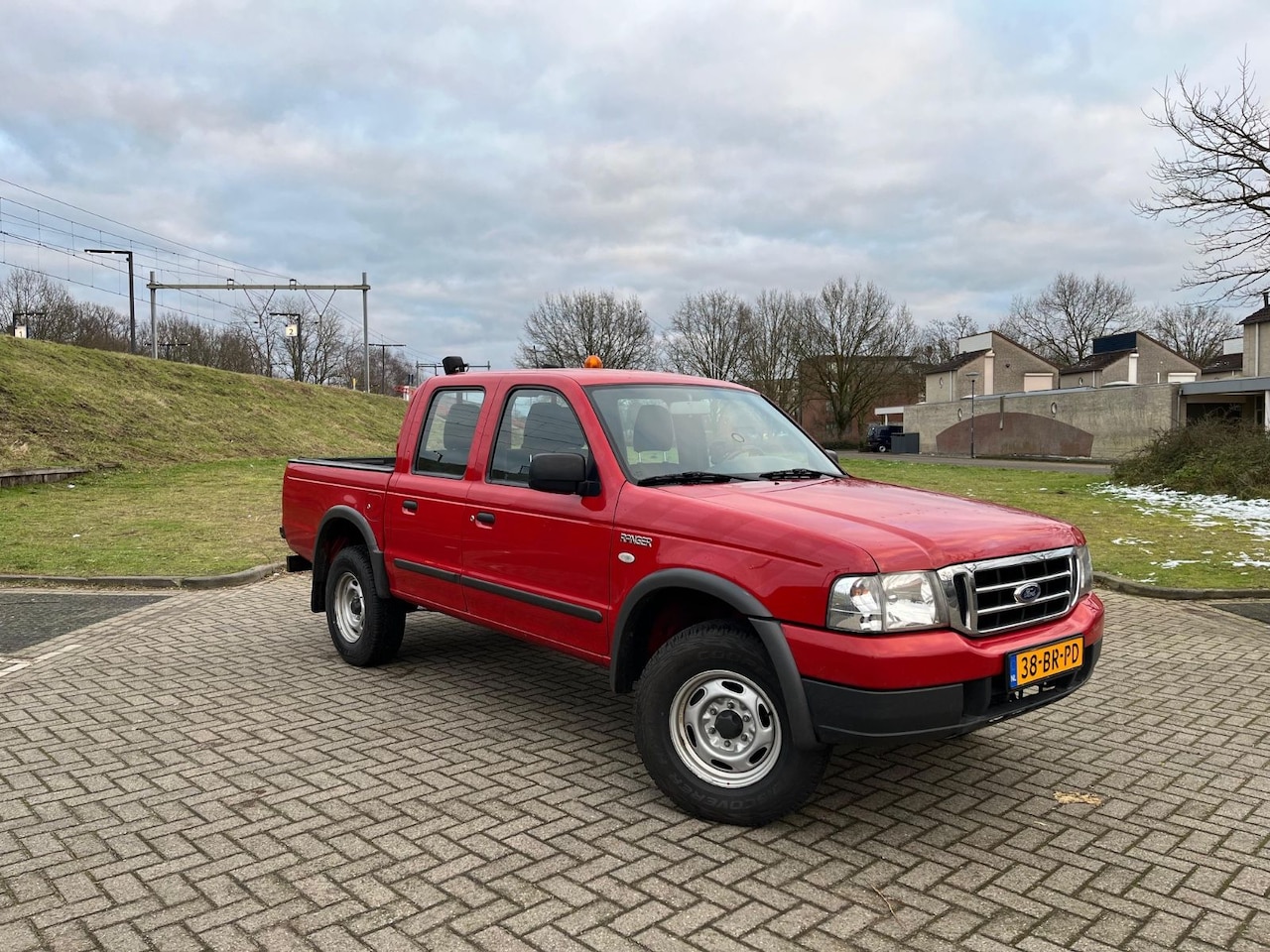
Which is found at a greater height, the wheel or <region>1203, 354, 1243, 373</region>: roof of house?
<region>1203, 354, 1243, 373</region>: roof of house

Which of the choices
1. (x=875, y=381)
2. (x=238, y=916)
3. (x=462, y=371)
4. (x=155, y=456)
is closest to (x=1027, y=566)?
(x=238, y=916)

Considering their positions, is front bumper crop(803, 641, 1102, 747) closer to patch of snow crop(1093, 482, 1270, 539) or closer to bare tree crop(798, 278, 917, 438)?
patch of snow crop(1093, 482, 1270, 539)

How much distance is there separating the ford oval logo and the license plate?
0.62 feet

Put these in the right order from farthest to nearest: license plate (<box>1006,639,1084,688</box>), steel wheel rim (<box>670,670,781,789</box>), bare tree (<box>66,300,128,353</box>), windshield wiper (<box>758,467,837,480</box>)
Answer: bare tree (<box>66,300,128,353</box>), windshield wiper (<box>758,467,837,480</box>), steel wheel rim (<box>670,670,781,789</box>), license plate (<box>1006,639,1084,688</box>)

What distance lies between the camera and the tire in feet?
11.6

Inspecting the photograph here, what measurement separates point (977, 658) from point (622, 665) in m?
1.50

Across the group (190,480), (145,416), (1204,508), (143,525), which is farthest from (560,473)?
(145,416)

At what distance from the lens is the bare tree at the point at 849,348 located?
198 feet

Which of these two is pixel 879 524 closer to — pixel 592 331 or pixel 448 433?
pixel 448 433

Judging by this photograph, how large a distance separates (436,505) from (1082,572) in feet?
11.1

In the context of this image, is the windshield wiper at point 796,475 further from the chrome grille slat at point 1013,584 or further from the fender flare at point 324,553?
the fender flare at point 324,553

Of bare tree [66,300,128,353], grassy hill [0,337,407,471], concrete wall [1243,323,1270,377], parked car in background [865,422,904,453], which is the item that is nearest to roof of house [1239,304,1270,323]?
concrete wall [1243,323,1270,377]

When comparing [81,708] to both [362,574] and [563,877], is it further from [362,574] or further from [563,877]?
[563,877]

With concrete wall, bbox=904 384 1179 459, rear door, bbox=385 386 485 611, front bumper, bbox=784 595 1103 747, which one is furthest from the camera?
concrete wall, bbox=904 384 1179 459
